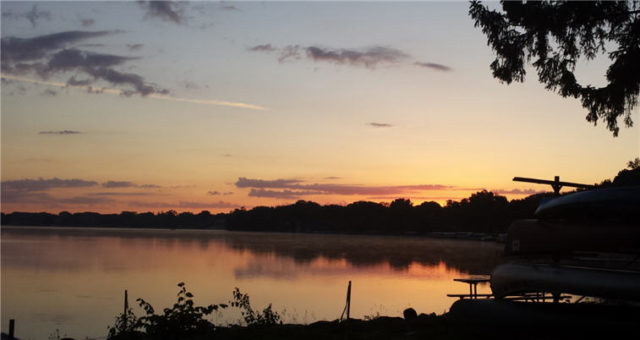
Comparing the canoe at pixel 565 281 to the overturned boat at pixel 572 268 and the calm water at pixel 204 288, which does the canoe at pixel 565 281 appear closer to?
the overturned boat at pixel 572 268

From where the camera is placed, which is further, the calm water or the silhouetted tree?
the calm water

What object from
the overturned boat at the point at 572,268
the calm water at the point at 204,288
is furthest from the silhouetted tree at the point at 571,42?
the calm water at the point at 204,288

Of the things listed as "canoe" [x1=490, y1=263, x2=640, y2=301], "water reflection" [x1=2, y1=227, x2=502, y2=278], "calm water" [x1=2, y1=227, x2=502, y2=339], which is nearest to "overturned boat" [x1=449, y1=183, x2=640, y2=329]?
"canoe" [x1=490, y1=263, x2=640, y2=301]

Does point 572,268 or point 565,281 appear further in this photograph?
point 572,268

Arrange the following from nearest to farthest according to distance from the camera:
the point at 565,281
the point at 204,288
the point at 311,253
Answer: the point at 565,281 → the point at 204,288 → the point at 311,253

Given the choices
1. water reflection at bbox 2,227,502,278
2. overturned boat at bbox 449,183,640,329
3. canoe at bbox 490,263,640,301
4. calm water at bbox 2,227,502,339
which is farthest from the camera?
water reflection at bbox 2,227,502,278

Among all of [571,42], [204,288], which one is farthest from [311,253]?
[571,42]

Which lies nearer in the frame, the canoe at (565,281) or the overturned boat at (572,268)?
the canoe at (565,281)

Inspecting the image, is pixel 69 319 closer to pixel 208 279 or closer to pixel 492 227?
pixel 208 279

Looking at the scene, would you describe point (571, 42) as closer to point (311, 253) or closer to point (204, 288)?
point (204, 288)

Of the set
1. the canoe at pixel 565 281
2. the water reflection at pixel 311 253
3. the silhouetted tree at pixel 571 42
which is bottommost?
the water reflection at pixel 311 253

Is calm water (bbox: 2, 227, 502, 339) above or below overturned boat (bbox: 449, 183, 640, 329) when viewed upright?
below

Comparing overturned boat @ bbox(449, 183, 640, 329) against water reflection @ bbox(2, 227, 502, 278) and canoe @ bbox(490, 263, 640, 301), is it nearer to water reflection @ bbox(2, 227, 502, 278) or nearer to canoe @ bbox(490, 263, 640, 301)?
canoe @ bbox(490, 263, 640, 301)

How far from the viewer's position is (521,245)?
13016 millimetres
